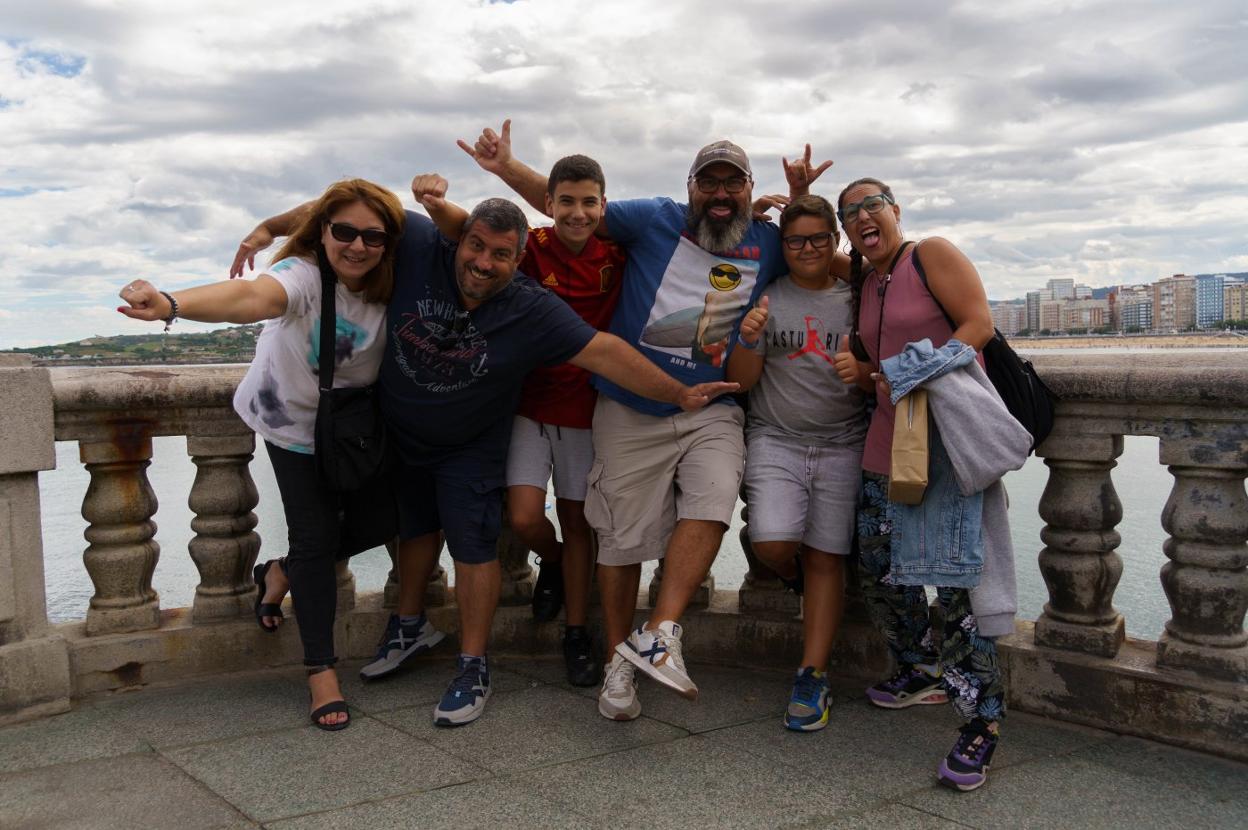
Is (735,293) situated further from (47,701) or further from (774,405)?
(47,701)

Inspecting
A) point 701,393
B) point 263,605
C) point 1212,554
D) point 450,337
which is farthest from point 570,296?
point 1212,554

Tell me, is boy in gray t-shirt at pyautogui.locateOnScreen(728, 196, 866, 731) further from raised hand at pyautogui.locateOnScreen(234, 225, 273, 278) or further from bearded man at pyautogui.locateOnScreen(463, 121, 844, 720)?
raised hand at pyautogui.locateOnScreen(234, 225, 273, 278)

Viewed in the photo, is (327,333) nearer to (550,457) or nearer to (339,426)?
(339,426)

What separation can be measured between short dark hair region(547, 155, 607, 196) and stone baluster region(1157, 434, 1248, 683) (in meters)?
2.17

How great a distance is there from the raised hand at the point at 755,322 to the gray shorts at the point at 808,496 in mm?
459

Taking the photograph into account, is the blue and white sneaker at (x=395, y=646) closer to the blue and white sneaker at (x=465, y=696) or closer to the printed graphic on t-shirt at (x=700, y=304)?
the blue and white sneaker at (x=465, y=696)

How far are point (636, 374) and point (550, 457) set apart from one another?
59cm

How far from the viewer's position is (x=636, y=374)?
3.57m

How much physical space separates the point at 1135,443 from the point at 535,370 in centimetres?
1641

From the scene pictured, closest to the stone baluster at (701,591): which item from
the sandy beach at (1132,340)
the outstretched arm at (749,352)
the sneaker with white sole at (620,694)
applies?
the sneaker with white sole at (620,694)

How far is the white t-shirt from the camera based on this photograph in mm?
3428

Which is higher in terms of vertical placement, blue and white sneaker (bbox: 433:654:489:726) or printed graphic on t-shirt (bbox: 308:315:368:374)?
printed graphic on t-shirt (bbox: 308:315:368:374)

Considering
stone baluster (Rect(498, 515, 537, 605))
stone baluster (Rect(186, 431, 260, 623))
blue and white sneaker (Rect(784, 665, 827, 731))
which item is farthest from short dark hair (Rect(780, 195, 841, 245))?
stone baluster (Rect(186, 431, 260, 623))

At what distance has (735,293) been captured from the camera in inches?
148
